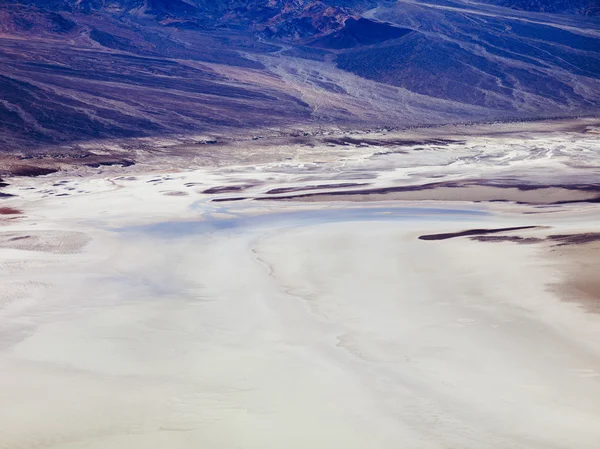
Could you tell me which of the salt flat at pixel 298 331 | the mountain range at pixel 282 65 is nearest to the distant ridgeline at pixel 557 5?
the mountain range at pixel 282 65

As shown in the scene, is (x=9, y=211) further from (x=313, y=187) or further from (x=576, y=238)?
(x=576, y=238)

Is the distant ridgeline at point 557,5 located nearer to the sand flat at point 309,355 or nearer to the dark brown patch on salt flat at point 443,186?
the dark brown patch on salt flat at point 443,186

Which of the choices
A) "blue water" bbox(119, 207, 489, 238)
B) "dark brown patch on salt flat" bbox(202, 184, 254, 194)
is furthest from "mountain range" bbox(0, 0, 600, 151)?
"blue water" bbox(119, 207, 489, 238)

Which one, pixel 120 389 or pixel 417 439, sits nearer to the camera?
pixel 417 439

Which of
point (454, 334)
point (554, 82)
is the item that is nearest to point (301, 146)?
point (454, 334)

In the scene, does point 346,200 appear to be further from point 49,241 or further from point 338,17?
point 338,17

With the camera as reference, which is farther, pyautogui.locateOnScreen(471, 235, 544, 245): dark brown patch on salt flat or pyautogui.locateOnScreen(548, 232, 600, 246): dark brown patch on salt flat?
pyautogui.locateOnScreen(471, 235, 544, 245): dark brown patch on salt flat

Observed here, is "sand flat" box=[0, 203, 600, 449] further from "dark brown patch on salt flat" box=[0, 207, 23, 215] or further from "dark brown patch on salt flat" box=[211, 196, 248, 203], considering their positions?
"dark brown patch on salt flat" box=[211, 196, 248, 203]
